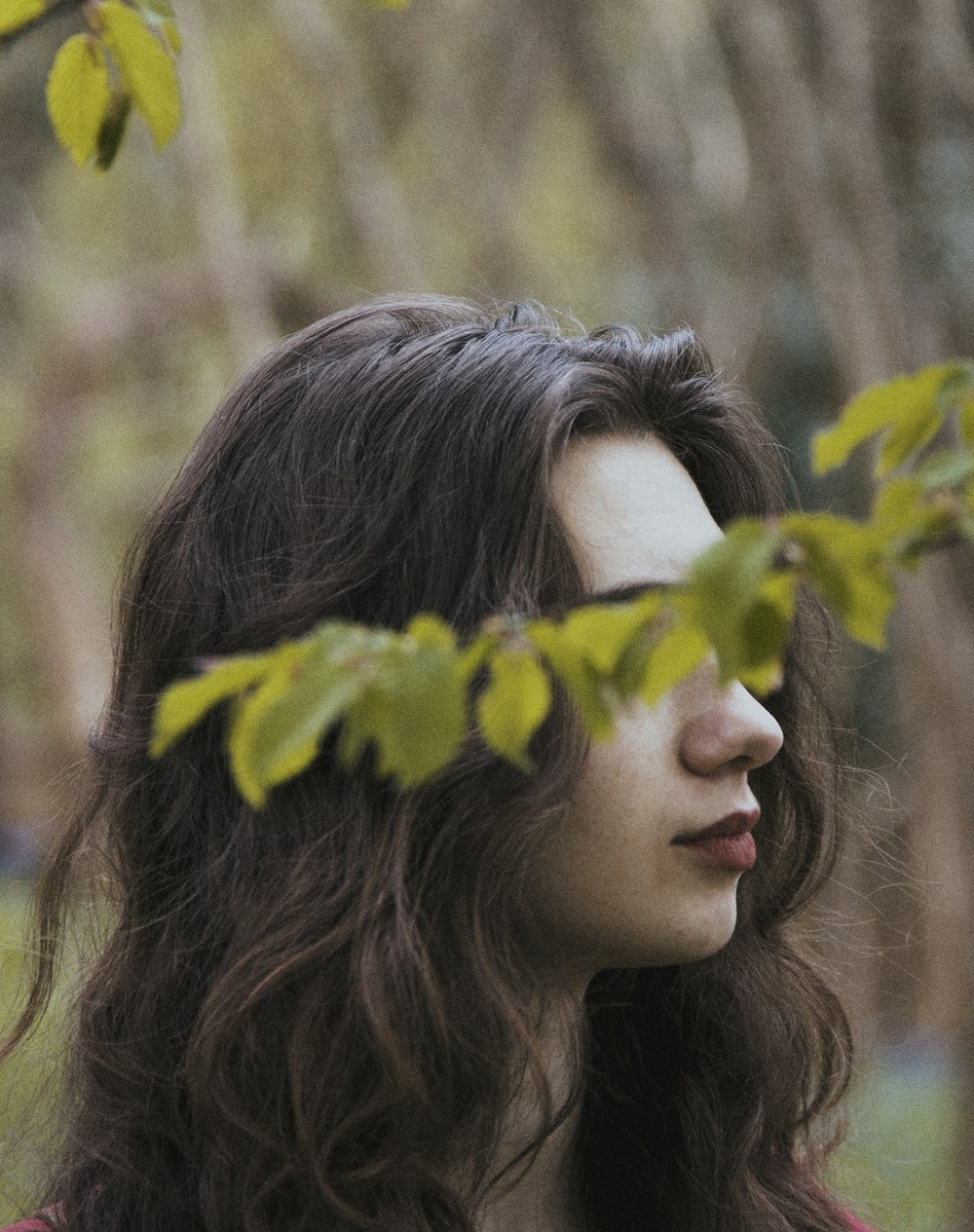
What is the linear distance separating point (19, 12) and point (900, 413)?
0.60 metres

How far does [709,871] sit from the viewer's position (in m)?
1.49

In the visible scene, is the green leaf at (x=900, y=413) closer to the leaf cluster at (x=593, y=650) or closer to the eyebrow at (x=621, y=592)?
the leaf cluster at (x=593, y=650)

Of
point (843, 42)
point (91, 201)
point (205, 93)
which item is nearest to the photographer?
point (843, 42)

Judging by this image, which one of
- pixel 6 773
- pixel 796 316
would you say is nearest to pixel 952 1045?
pixel 796 316

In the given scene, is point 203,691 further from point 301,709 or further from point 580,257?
point 580,257

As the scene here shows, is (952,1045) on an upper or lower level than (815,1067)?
lower

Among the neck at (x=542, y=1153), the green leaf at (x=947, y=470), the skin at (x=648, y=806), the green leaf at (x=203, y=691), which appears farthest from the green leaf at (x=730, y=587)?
the neck at (x=542, y=1153)

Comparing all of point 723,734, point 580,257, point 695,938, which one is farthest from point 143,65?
point 580,257

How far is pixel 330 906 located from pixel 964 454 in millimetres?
863

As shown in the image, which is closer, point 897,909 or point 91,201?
point 897,909

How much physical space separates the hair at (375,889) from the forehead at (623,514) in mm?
25

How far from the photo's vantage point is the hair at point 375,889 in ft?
4.88

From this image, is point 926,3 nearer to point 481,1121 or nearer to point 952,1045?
point 952,1045

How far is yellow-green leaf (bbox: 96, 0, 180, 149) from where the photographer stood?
3.46 feet
